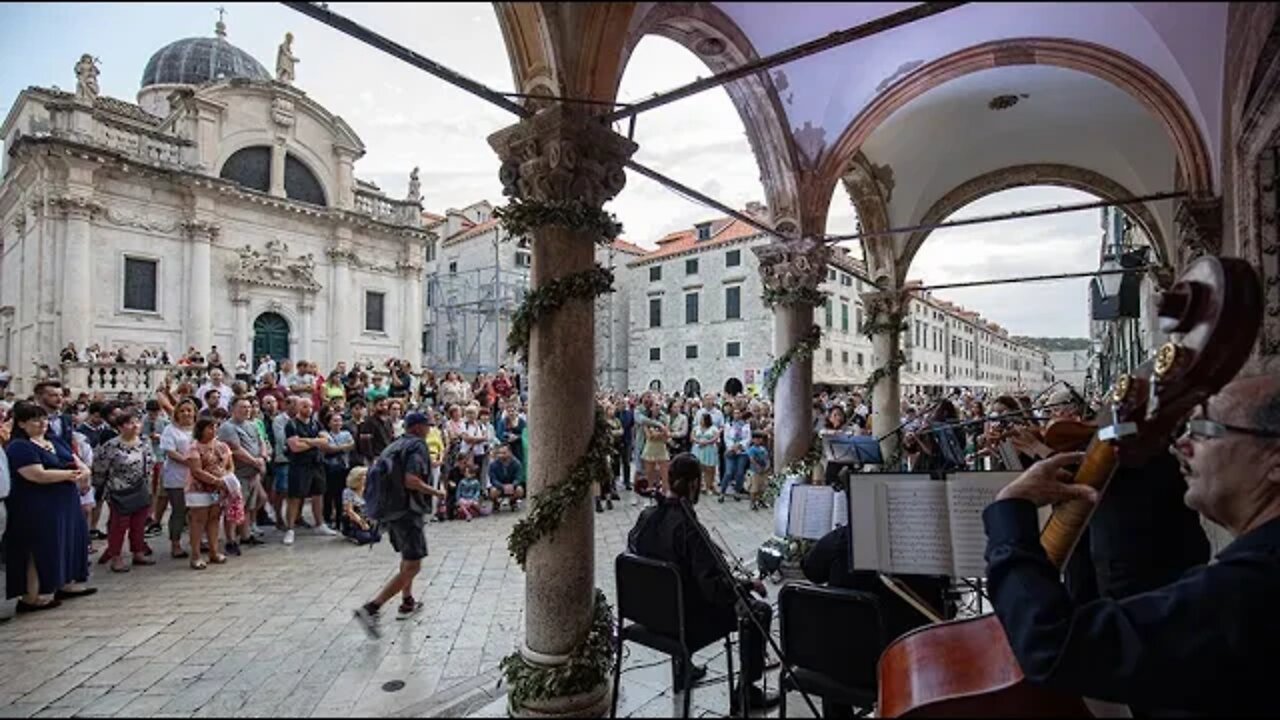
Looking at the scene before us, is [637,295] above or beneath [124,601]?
above

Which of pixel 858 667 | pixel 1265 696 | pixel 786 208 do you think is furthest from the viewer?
pixel 786 208

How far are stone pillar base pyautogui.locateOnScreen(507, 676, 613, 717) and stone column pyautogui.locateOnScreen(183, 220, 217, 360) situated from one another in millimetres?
24063

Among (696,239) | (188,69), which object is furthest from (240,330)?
(696,239)

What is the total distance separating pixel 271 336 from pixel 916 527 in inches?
1079

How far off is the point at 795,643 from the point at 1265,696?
202 cm

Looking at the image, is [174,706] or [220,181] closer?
[174,706]

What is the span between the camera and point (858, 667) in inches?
117

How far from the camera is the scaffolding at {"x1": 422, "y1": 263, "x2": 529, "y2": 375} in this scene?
3588cm

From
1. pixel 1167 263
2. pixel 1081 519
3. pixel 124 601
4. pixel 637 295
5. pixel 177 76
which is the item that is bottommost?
pixel 124 601

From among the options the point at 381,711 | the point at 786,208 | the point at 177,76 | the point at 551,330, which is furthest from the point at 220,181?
the point at 381,711

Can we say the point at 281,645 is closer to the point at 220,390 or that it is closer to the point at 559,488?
the point at 559,488

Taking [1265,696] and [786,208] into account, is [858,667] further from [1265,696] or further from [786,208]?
[786,208]

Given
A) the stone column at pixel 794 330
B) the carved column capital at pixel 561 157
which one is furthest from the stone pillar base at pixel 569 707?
the stone column at pixel 794 330

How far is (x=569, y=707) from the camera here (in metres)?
3.72
